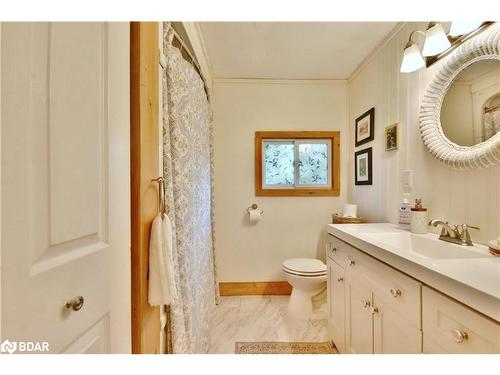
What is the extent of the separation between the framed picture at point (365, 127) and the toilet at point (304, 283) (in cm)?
120

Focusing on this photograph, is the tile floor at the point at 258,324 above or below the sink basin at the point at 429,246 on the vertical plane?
below

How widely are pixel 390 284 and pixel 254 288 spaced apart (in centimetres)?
163

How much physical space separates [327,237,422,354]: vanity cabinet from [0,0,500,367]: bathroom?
0.01 meters

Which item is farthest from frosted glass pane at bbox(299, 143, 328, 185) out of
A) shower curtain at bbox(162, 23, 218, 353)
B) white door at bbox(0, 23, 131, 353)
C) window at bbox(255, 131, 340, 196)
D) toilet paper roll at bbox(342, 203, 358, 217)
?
white door at bbox(0, 23, 131, 353)

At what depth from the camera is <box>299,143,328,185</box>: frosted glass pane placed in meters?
2.39

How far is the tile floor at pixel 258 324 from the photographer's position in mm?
1603

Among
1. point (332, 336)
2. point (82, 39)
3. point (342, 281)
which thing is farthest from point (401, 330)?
point (82, 39)

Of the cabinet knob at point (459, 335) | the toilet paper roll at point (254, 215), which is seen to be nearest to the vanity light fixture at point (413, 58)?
the cabinet knob at point (459, 335)

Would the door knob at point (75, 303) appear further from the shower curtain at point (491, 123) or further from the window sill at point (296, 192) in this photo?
the window sill at point (296, 192)

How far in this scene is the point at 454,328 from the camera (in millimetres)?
629

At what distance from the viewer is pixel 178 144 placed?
103cm

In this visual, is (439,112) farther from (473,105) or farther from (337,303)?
(337,303)

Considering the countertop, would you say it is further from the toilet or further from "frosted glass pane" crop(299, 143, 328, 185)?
"frosted glass pane" crop(299, 143, 328, 185)
